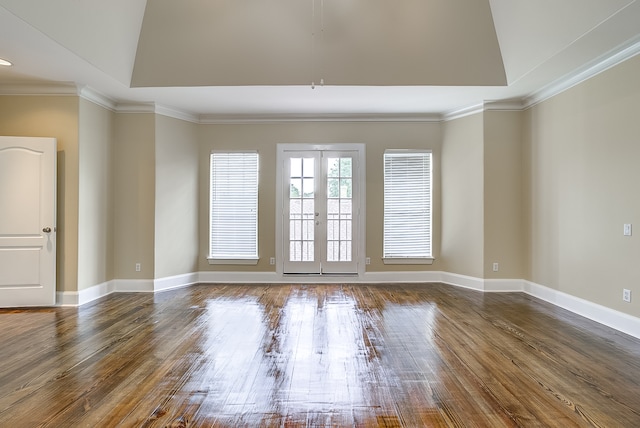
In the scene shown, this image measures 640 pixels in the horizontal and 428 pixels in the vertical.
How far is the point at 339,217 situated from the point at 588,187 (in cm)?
348

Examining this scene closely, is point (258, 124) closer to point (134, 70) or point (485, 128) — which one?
point (134, 70)

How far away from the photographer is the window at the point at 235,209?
6.56 meters

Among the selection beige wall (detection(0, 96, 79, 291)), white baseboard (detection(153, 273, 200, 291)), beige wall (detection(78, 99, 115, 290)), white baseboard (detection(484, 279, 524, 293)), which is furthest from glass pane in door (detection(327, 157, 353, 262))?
beige wall (detection(0, 96, 79, 291))

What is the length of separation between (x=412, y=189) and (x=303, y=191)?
1835mm

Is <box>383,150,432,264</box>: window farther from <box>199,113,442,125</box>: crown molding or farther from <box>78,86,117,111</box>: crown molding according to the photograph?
<box>78,86,117,111</box>: crown molding

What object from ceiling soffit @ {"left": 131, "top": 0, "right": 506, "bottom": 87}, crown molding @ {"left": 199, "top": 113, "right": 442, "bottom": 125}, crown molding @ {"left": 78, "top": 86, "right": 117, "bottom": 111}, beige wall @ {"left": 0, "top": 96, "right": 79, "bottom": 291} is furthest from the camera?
crown molding @ {"left": 199, "top": 113, "right": 442, "bottom": 125}

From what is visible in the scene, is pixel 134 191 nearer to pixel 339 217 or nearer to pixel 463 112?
pixel 339 217

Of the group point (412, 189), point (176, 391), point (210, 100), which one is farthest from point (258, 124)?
point (176, 391)

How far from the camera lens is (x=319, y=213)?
657cm

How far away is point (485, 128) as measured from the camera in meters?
5.82

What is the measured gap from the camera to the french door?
258 inches

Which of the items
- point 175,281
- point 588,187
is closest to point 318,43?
point 588,187

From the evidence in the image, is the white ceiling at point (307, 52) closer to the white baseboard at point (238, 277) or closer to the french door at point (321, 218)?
the french door at point (321, 218)

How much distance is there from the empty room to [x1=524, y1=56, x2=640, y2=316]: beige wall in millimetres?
29
